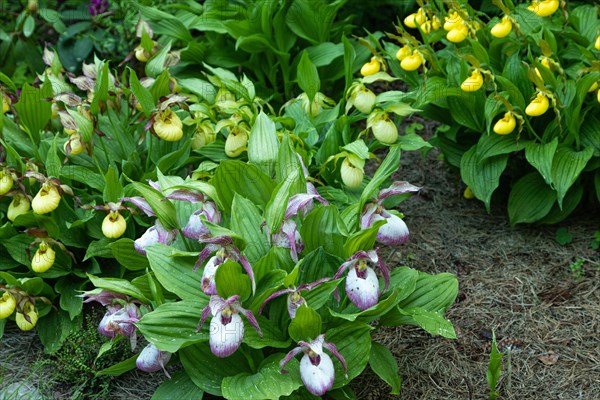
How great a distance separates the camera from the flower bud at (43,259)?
2309 millimetres

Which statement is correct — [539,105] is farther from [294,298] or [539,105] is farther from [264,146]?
[294,298]

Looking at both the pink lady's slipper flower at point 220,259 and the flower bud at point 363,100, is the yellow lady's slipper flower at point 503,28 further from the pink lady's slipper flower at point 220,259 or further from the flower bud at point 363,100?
Result: the pink lady's slipper flower at point 220,259

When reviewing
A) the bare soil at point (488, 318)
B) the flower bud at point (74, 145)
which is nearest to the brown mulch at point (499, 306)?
the bare soil at point (488, 318)

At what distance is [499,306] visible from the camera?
2510 millimetres

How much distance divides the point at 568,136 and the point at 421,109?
0.56 meters

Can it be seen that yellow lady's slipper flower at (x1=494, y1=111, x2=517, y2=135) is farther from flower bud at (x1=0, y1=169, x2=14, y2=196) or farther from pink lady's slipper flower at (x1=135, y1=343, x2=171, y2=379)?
flower bud at (x1=0, y1=169, x2=14, y2=196)

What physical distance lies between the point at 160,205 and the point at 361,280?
0.58 m

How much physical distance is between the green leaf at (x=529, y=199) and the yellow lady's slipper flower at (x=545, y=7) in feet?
1.92

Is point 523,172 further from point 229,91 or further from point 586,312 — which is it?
point 229,91

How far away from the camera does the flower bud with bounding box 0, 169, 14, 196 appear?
231cm

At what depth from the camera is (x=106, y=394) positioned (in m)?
2.19

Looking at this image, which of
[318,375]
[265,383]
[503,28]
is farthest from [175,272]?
[503,28]

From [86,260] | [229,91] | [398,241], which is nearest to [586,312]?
[398,241]

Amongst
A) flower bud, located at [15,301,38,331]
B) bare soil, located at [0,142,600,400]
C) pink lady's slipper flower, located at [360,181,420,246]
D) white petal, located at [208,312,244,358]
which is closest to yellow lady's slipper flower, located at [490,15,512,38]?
bare soil, located at [0,142,600,400]
